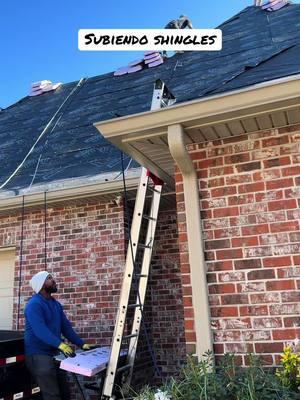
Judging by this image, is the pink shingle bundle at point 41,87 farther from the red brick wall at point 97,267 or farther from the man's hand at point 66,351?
the man's hand at point 66,351

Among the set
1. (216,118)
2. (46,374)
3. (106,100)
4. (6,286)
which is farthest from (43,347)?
(106,100)

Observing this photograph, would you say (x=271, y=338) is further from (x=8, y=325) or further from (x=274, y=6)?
(x=274, y=6)

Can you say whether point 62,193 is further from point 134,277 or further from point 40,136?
point 40,136

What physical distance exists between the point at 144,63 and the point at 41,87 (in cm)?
292

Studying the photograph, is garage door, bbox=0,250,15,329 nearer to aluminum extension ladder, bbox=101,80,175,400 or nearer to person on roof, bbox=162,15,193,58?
aluminum extension ladder, bbox=101,80,175,400

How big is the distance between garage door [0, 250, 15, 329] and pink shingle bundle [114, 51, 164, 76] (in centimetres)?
497

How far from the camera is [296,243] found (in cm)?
329

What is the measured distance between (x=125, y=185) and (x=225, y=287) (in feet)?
7.00

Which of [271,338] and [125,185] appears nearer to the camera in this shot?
[271,338]

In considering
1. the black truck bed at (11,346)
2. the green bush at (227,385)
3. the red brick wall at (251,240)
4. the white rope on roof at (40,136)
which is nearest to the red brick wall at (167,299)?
the black truck bed at (11,346)

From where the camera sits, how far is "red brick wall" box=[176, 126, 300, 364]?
10.6 feet

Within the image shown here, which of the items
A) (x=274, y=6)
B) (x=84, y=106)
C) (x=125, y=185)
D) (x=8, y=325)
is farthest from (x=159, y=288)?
(x=274, y=6)

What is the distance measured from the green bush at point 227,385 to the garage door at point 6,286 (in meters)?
3.81

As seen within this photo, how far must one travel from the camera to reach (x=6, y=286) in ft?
20.9
